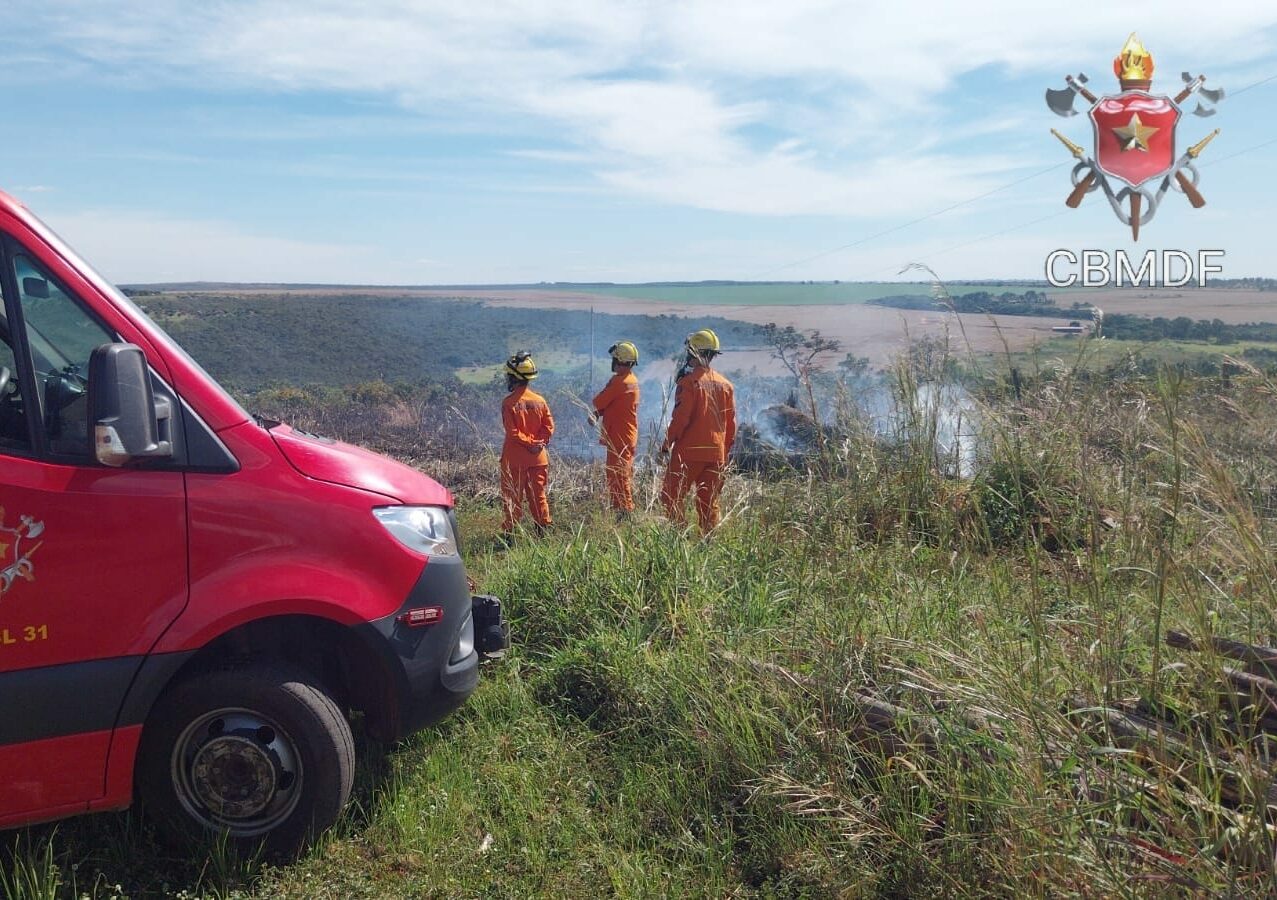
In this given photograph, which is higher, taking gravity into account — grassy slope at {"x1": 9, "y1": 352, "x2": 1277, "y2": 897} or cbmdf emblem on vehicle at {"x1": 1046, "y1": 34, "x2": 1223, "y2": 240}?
cbmdf emblem on vehicle at {"x1": 1046, "y1": 34, "x2": 1223, "y2": 240}

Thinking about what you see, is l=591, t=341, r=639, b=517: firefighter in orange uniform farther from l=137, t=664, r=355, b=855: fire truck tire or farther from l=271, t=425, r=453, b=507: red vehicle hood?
l=137, t=664, r=355, b=855: fire truck tire

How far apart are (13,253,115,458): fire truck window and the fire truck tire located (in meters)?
0.93

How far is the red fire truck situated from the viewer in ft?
9.73

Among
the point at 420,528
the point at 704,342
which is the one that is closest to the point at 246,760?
the point at 420,528

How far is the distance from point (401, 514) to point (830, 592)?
209 cm

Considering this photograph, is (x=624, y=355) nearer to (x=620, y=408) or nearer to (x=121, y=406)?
(x=620, y=408)

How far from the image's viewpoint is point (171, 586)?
3.12 metres

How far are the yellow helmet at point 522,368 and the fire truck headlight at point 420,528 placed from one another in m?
5.41

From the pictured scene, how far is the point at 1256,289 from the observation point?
2422 cm

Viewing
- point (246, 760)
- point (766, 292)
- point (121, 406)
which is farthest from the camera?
point (766, 292)

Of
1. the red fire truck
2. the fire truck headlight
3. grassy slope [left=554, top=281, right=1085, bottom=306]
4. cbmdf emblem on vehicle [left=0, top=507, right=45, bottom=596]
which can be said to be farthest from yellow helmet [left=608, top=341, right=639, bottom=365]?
grassy slope [left=554, top=281, right=1085, bottom=306]

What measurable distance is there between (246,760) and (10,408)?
139 centimetres

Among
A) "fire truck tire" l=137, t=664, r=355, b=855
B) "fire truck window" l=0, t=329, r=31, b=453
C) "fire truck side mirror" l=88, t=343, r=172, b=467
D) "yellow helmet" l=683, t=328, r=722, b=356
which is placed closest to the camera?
"fire truck side mirror" l=88, t=343, r=172, b=467

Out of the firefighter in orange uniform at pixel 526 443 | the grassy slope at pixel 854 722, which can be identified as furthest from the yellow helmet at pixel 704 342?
the grassy slope at pixel 854 722
